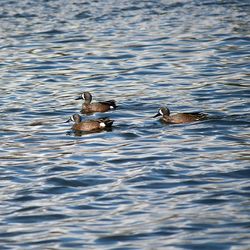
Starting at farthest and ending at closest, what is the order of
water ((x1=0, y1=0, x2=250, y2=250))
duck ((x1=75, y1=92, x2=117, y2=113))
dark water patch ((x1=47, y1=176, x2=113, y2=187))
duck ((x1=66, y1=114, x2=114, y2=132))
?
duck ((x1=75, y1=92, x2=117, y2=113)) < duck ((x1=66, y1=114, x2=114, y2=132)) < dark water patch ((x1=47, y1=176, x2=113, y2=187)) < water ((x1=0, y1=0, x2=250, y2=250))

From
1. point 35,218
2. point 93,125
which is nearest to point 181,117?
point 93,125

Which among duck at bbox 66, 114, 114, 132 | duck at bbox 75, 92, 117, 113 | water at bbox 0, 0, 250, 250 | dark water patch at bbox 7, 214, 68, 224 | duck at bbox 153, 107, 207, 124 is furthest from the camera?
duck at bbox 75, 92, 117, 113

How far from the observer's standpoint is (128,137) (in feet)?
57.2

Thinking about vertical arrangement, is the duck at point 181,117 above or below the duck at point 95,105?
above

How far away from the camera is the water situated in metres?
12.3

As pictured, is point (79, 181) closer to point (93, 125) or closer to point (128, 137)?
point (128, 137)

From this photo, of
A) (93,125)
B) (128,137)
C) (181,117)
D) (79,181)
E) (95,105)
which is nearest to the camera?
(79,181)

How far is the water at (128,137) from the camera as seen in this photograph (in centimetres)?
1230

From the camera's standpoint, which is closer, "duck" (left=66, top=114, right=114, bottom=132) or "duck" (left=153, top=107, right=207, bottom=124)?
"duck" (left=66, top=114, right=114, bottom=132)

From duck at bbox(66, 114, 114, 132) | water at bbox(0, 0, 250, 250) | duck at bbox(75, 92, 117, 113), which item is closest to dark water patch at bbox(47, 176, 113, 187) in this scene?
water at bbox(0, 0, 250, 250)

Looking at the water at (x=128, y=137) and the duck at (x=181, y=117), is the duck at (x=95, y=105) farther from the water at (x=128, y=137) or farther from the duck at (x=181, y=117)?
the duck at (x=181, y=117)

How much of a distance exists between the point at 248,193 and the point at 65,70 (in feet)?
40.6

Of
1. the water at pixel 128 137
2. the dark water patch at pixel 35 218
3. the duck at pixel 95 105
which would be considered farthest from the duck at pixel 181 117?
the dark water patch at pixel 35 218

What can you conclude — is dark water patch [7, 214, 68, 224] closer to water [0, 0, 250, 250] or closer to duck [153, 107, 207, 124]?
water [0, 0, 250, 250]
